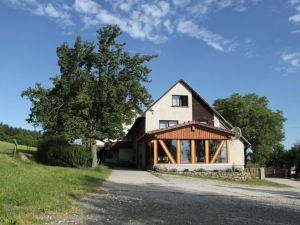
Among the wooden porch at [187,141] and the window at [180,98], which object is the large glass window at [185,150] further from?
the window at [180,98]

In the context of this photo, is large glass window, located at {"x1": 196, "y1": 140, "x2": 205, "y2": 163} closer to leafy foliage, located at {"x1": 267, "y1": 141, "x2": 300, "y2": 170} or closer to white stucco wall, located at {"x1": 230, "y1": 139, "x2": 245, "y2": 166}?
white stucco wall, located at {"x1": 230, "y1": 139, "x2": 245, "y2": 166}

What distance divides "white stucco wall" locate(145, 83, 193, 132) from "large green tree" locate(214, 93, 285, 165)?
93.5 ft

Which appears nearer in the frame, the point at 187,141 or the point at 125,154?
the point at 187,141

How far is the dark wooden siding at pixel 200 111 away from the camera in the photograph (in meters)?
45.3

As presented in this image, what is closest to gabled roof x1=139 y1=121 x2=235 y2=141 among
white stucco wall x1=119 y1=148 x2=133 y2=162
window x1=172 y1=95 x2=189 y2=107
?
window x1=172 y1=95 x2=189 y2=107

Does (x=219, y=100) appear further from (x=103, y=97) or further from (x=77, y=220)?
(x=77, y=220)

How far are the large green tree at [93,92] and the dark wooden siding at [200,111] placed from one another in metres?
8.71

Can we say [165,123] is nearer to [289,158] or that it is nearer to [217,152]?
[217,152]

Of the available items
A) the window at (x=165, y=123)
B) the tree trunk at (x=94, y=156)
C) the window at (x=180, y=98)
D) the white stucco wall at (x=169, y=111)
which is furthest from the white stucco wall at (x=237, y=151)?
the tree trunk at (x=94, y=156)

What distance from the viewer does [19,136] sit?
245 ft

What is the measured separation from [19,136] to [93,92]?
136 ft

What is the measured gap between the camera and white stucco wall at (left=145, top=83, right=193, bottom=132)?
1756 inches

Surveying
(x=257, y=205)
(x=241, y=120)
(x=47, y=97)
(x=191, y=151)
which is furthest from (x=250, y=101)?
(x=257, y=205)

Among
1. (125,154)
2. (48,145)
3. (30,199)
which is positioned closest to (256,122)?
(125,154)
